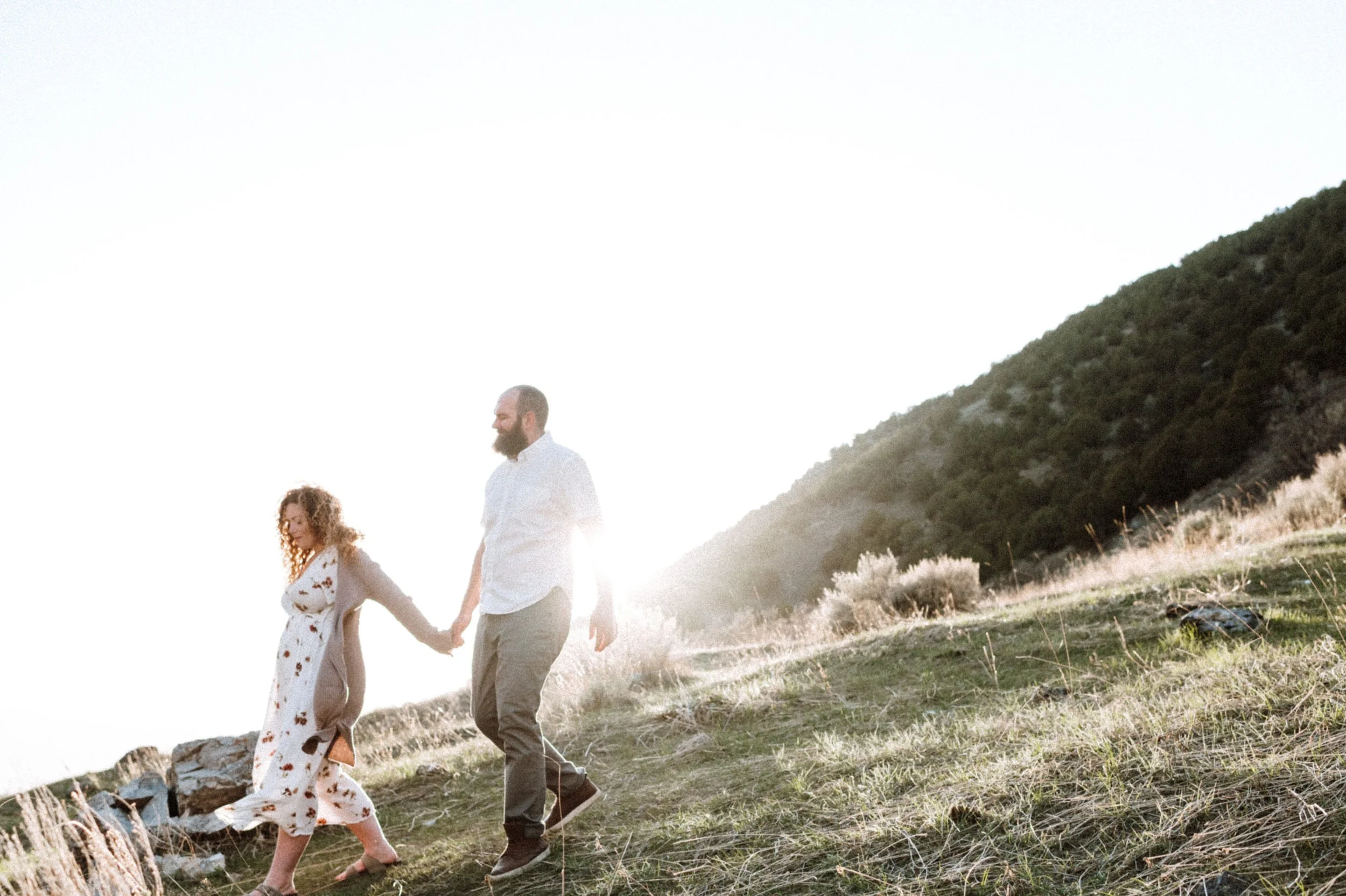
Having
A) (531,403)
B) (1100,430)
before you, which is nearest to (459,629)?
(531,403)

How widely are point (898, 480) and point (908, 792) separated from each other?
68.9 feet

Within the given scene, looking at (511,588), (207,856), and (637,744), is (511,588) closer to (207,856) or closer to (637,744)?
(637,744)

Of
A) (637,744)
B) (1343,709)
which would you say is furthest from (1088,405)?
(1343,709)

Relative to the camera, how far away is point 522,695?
3490mm

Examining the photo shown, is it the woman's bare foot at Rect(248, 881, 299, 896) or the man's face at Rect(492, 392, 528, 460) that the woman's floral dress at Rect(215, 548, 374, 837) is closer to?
the woman's bare foot at Rect(248, 881, 299, 896)

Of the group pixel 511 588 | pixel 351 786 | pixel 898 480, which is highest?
pixel 511 588

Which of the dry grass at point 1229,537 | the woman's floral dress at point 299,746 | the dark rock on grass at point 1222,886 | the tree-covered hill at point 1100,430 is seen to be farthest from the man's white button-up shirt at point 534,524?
the tree-covered hill at point 1100,430

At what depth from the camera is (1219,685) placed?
337cm

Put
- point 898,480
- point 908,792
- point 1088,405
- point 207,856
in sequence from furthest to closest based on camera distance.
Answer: point 898,480, point 1088,405, point 207,856, point 908,792

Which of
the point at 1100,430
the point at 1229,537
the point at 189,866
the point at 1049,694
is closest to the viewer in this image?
the point at 1049,694

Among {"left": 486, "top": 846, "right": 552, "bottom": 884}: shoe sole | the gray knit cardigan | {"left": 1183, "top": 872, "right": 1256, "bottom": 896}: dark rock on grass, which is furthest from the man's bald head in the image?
{"left": 1183, "top": 872, "right": 1256, "bottom": 896}: dark rock on grass

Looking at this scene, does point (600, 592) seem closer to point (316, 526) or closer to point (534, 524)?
point (534, 524)

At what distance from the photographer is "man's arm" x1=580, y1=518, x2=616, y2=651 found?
372 centimetres

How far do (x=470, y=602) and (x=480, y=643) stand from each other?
0.36m
